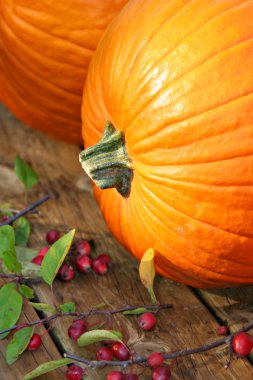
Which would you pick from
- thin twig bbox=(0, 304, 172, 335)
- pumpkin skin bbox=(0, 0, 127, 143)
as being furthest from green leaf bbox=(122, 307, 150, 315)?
pumpkin skin bbox=(0, 0, 127, 143)

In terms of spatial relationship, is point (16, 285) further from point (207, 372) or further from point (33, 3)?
point (33, 3)

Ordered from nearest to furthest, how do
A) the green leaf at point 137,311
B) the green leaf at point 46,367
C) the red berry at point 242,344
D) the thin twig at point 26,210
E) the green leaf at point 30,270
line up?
A: the green leaf at point 46,367, the red berry at point 242,344, the green leaf at point 137,311, the green leaf at point 30,270, the thin twig at point 26,210

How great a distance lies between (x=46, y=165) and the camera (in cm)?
207

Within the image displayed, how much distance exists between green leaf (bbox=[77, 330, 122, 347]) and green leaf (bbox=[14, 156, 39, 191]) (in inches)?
20.1

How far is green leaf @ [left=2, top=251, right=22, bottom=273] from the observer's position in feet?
5.05

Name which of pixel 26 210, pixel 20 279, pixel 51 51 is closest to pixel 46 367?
pixel 20 279

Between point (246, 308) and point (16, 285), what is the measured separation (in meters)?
0.51

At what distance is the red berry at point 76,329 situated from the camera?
1.51m

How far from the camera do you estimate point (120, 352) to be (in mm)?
1462

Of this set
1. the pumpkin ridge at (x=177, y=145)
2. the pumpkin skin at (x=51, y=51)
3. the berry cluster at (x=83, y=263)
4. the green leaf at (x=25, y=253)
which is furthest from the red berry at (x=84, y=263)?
the pumpkin skin at (x=51, y=51)

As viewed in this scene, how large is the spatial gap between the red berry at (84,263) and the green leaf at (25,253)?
0.12 meters

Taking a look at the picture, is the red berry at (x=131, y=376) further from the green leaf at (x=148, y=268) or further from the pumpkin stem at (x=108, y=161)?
the pumpkin stem at (x=108, y=161)

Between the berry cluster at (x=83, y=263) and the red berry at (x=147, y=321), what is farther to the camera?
the berry cluster at (x=83, y=263)

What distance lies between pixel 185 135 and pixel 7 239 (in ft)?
1.47
